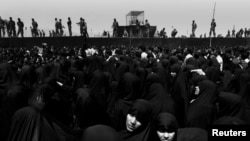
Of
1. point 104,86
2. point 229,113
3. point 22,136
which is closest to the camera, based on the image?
point 22,136

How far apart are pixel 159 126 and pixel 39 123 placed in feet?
4.09

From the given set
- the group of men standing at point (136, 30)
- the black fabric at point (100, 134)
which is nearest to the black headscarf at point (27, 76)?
the black fabric at point (100, 134)

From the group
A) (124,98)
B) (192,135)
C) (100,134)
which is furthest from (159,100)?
(100,134)

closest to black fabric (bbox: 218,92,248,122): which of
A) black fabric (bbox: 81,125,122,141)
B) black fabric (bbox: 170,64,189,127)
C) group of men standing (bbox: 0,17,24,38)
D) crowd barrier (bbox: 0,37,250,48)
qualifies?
black fabric (bbox: 170,64,189,127)

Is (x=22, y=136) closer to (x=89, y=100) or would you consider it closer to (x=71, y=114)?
(x=89, y=100)

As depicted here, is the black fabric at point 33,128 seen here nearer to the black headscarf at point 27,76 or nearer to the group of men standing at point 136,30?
the black headscarf at point 27,76

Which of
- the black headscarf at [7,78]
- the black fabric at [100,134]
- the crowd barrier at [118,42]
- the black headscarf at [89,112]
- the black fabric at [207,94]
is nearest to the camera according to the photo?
the black fabric at [100,134]

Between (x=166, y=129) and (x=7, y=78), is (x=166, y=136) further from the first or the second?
(x=7, y=78)

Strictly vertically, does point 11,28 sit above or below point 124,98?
above

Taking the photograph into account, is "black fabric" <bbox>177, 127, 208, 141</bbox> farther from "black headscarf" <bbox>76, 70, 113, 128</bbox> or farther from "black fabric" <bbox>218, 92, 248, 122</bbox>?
"black headscarf" <bbox>76, 70, 113, 128</bbox>

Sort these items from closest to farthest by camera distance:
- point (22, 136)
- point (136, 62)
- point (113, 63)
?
point (22, 136) → point (136, 62) → point (113, 63)

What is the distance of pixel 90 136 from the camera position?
2.54m

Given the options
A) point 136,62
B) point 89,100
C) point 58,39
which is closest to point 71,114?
point 89,100

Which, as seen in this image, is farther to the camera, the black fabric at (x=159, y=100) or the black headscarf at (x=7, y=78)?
the black headscarf at (x=7, y=78)
